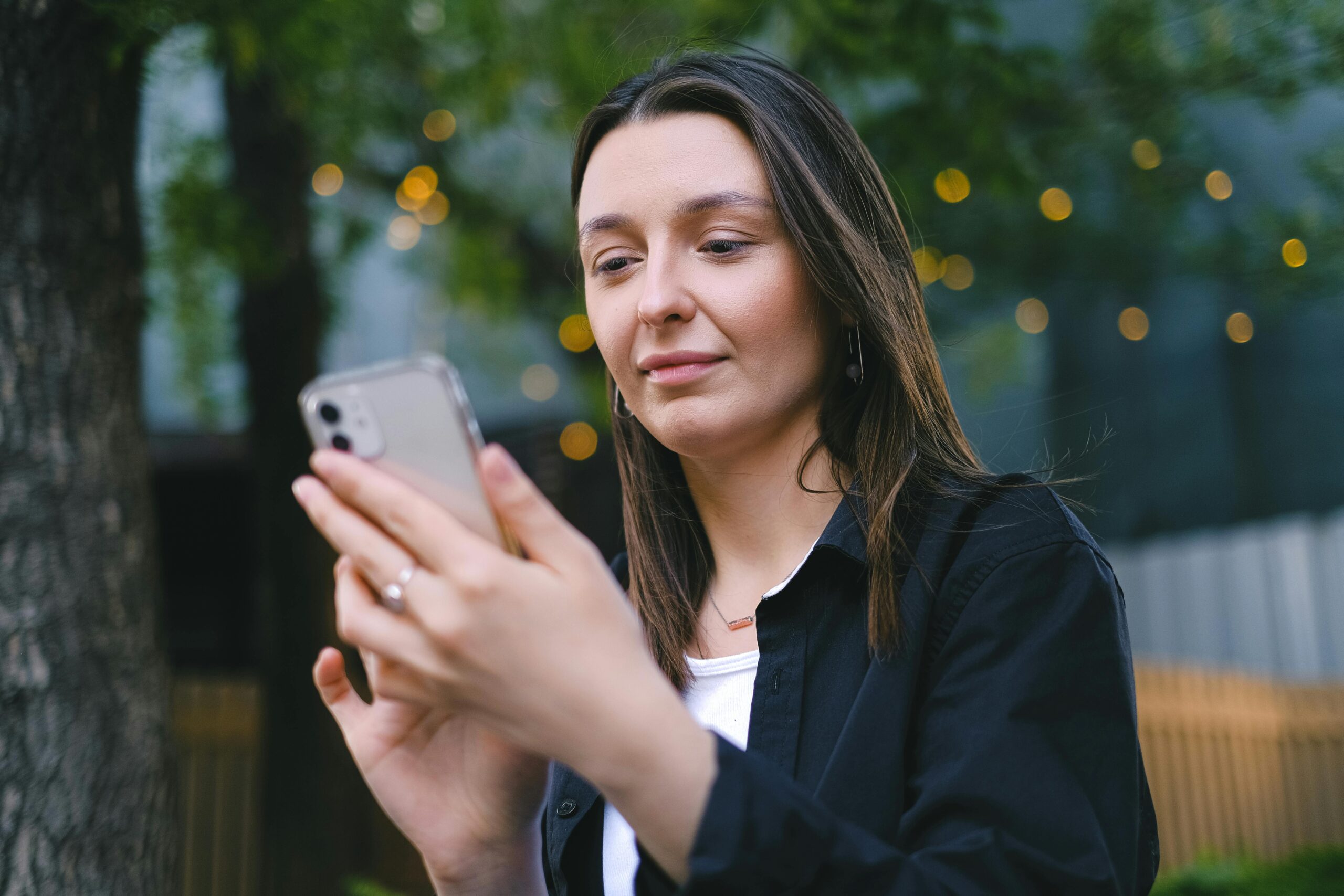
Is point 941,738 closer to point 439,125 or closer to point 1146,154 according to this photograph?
point 1146,154

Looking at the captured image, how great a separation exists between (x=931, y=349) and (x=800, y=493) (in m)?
0.28

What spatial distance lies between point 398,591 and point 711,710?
0.59 m

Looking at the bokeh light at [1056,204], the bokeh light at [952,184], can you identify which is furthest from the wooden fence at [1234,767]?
the bokeh light at [952,184]

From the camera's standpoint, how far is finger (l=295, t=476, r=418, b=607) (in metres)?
0.82

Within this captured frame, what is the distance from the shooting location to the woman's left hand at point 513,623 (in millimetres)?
789

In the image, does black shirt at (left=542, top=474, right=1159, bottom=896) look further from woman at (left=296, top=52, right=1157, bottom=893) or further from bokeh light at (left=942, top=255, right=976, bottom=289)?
bokeh light at (left=942, top=255, right=976, bottom=289)

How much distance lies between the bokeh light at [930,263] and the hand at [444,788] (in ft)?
11.4

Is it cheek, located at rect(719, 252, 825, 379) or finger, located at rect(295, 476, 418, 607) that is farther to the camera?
cheek, located at rect(719, 252, 825, 379)

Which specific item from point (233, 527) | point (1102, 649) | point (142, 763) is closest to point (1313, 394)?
point (1102, 649)

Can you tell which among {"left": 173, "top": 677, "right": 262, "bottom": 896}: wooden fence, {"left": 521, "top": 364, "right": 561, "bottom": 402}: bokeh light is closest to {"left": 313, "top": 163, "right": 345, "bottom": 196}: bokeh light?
{"left": 521, "top": 364, "right": 561, "bottom": 402}: bokeh light

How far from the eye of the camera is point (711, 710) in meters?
1.31

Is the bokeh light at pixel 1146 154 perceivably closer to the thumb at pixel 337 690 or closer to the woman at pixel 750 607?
the woman at pixel 750 607

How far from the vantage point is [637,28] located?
373cm

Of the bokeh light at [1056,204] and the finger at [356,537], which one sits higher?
the bokeh light at [1056,204]
